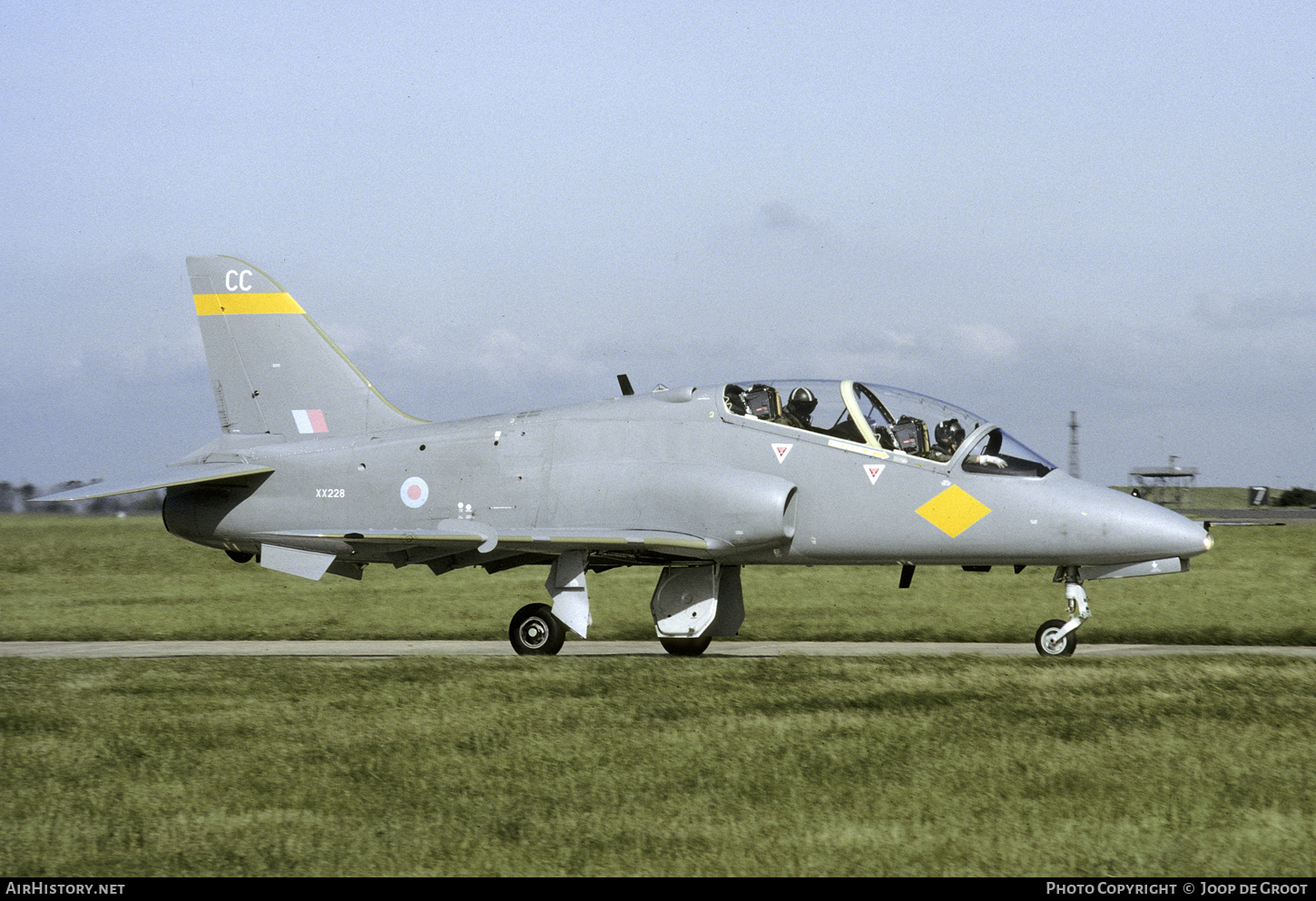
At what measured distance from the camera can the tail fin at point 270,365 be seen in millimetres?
17719

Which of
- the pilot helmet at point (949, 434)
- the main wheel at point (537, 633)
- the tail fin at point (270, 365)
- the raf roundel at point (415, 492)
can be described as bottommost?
the main wheel at point (537, 633)

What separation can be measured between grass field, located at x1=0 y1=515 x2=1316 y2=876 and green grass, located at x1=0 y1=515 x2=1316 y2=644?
19.1ft

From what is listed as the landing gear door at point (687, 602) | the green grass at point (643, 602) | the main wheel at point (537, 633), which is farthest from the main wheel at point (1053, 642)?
the main wheel at point (537, 633)

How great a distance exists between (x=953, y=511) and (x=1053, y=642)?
182 cm

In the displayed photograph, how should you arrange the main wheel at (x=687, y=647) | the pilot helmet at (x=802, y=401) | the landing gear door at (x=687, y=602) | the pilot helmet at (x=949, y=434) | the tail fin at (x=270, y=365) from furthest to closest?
the tail fin at (x=270, y=365)
the main wheel at (x=687, y=647)
the landing gear door at (x=687, y=602)
the pilot helmet at (x=802, y=401)
the pilot helmet at (x=949, y=434)

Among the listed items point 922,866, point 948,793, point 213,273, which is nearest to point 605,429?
point 213,273

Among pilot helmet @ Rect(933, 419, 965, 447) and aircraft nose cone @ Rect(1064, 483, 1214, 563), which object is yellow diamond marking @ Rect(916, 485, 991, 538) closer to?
pilot helmet @ Rect(933, 419, 965, 447)

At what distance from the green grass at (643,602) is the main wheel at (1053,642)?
416 centimetres

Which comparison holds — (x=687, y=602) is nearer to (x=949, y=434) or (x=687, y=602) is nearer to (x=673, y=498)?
(x=673, y=498)

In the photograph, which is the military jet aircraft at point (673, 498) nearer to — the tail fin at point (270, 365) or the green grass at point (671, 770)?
Answer: the tail fin at point (270, 365)

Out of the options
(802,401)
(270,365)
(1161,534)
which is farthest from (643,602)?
(1161,534)

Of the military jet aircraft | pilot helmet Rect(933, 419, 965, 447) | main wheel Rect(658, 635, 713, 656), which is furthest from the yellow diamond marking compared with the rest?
main wheel Rect(658, 635, 713, 656)

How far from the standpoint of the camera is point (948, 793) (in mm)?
8008

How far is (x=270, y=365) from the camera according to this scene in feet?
59.1
